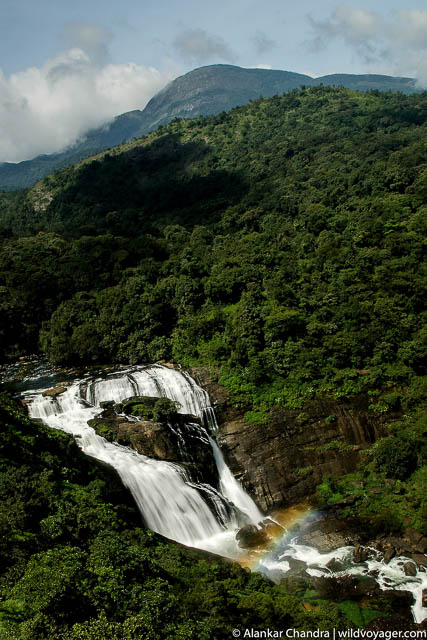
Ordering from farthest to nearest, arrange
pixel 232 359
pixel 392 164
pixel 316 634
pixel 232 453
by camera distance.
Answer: pixel 392 164 < pixel 232 359 < pixel 232 453 < pixel 316 634

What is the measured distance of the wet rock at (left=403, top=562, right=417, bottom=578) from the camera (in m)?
15.6

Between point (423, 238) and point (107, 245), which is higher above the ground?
point (107, 245)

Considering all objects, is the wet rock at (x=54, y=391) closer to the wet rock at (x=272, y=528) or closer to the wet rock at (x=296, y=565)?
the wet rock at (x=272, y=528)

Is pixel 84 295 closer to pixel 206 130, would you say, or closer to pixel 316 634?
pixel 316 634

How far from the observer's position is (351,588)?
15148 millimetres


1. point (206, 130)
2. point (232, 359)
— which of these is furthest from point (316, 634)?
point (206, 130)

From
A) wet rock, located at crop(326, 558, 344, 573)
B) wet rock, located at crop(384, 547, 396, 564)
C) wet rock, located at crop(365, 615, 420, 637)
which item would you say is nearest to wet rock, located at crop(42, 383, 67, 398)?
wet rock, located at crop(326, 558, 344, 573)

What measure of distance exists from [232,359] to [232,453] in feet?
19.9

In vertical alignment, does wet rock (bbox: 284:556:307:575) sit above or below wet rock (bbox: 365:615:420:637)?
above

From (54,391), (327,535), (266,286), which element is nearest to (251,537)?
(327,535)

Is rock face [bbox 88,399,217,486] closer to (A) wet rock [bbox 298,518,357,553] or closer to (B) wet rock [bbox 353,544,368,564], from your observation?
(A) wet rock [bbox 298,518,357,553]

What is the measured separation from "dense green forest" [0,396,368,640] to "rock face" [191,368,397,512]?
6180mm

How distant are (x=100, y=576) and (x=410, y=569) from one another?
11583 mm

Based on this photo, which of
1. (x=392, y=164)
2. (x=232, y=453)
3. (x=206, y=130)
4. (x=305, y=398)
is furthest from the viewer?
(x=206, y=130)
